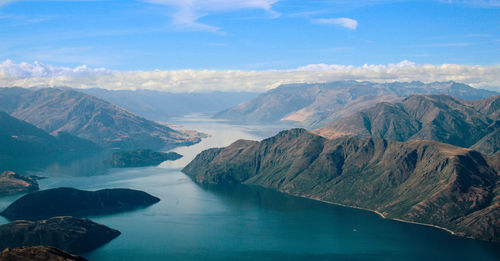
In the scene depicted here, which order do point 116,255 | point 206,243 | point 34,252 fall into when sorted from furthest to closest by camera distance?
point 206,243
point 116,255
point 34,252

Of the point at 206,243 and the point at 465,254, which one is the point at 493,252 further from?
the point at 206,243

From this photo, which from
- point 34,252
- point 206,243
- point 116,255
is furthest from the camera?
point 206,243

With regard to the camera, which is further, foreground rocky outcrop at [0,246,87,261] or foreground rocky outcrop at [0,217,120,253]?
foreground rocky outcrop at [0,217,120,253]

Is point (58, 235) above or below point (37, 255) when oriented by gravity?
below

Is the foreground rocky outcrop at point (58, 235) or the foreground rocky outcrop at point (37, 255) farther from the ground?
the foreground rocky outcrop at point (37, 255)

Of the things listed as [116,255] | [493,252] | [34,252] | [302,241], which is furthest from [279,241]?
[34,252]

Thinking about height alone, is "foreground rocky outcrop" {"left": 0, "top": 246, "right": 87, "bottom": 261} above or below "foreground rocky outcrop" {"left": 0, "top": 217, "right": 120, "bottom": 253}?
above

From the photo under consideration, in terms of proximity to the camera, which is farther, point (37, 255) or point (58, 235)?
point (58, 235)

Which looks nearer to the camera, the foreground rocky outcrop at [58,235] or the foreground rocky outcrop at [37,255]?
the foreground rocky outcrop at [37,255]
